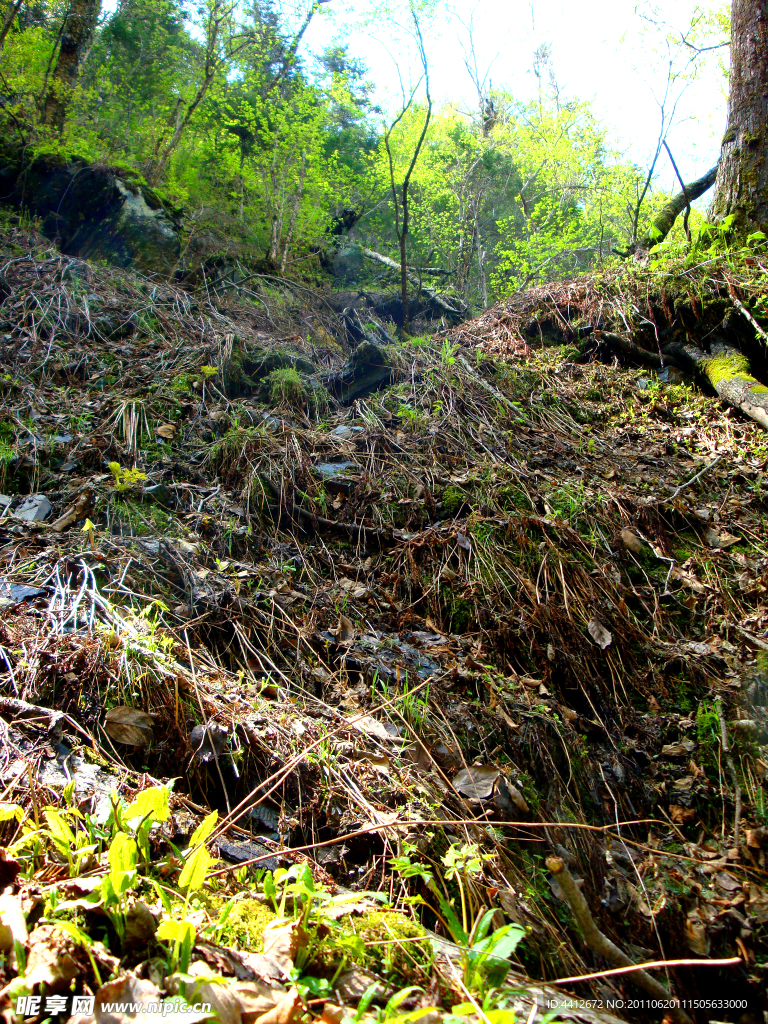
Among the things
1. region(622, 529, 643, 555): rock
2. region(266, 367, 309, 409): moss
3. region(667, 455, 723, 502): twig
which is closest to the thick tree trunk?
region(667, 455, 723, 502): twig

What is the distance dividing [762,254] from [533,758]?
566cm

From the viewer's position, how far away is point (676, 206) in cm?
747

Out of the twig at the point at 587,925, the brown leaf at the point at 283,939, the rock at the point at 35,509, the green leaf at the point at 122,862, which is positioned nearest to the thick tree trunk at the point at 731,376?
the twig at the point at 587,925

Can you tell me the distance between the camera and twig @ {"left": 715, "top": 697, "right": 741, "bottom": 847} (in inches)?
101

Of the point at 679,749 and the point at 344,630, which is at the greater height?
the point at 679,749

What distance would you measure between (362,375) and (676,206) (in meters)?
5.23

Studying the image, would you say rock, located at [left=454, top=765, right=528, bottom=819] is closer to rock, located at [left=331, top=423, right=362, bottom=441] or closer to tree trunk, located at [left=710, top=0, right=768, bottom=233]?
rock, located at [left=331, top=423, right=362, bottom=441]

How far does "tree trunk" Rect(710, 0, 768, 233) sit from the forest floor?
2.01 m

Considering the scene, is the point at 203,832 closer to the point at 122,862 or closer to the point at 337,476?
the point at 122,862

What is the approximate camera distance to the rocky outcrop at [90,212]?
727 centimetres

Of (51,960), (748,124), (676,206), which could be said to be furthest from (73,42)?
(51,960)

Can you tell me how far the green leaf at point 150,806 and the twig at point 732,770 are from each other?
2.49m

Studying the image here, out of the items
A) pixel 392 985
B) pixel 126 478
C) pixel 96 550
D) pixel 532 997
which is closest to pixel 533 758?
pixel 532 997

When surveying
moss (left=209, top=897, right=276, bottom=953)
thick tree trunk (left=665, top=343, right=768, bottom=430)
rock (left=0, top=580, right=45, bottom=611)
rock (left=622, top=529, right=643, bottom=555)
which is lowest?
rock (left=0, top=580, right=45, bottom=611)
